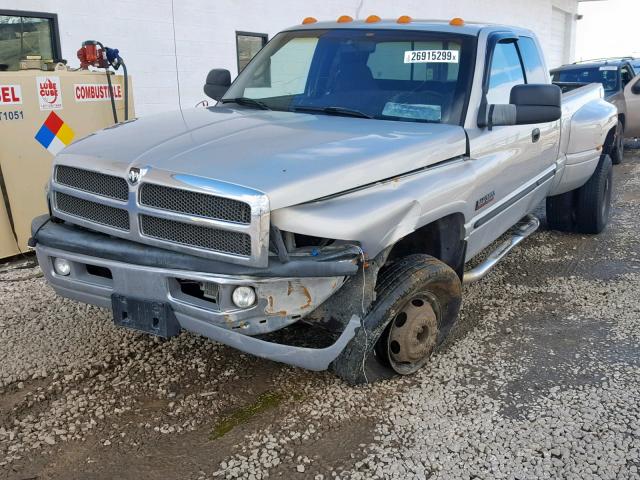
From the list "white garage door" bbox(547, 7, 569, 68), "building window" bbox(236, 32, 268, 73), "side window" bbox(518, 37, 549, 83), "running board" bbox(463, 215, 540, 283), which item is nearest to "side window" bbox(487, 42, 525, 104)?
"side window" bbox(518, 37, 549, 83)

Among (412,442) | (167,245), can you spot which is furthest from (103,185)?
(412,442)

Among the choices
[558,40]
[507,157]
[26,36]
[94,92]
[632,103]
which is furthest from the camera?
[558,40]

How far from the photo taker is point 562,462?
2.77 metres

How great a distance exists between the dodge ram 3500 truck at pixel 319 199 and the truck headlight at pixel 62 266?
0.06ft

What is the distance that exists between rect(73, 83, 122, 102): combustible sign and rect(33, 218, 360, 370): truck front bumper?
3.09 meters

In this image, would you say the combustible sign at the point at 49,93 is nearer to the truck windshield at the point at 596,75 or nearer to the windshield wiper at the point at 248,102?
the windshield wiper at the point at 248,102

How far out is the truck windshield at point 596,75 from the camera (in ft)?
37.5

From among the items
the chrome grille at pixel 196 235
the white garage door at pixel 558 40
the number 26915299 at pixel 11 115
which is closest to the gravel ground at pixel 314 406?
the chrome grille at pixel 196 235

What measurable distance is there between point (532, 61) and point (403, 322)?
271cm

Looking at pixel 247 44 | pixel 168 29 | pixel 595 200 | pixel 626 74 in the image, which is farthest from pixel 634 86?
pixel 168 29

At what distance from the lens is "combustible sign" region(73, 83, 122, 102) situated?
5.79 meters

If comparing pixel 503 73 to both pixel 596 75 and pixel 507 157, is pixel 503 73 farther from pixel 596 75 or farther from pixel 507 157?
pixel 596 75

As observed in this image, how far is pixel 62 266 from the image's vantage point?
3258 mm

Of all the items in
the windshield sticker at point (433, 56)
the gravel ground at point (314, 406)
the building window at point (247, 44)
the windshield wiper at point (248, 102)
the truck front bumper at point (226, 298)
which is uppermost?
the building window at point (247, 44)
